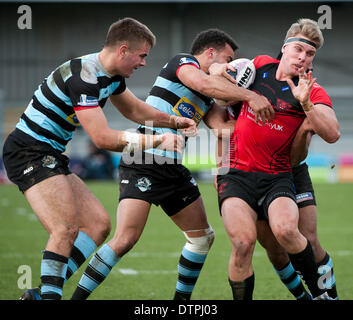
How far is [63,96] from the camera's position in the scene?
4547 mm

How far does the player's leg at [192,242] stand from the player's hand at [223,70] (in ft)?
3.82

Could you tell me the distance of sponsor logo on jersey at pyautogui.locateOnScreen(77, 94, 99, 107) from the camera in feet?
14.0

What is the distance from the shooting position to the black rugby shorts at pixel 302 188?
5.25 m

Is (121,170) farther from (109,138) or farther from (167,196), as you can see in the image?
(109,138)

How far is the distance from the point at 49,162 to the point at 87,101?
25.5 inches

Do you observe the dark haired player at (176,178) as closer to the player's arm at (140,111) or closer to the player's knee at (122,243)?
the player's knee at (122,243)

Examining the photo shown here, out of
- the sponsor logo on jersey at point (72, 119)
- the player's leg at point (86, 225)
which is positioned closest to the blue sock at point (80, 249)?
the player's leg at point (86, 225)

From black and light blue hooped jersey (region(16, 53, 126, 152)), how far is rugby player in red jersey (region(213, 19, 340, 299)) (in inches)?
47.3

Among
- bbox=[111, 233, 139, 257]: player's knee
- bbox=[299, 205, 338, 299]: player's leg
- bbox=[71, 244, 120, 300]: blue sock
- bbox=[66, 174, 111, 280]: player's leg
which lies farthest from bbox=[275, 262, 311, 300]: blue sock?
bbox=[66, 174, 111, 280]: player's leg

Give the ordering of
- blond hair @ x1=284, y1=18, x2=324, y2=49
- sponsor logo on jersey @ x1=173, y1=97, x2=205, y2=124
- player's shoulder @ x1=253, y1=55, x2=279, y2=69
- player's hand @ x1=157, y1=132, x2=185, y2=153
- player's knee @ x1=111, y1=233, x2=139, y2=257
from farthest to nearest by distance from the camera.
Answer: sponsor logo on jersey @ x1=173, y1=97, x2=205, y2=124, player's shoulder @ x1=253, y1=55, x2=279, y2=69, player's knee @ x1=111, y1=233, x2=139, y2=257, blond hair @ x1=284, y1=18, x2=324, y2=49, player's hand @ x1=157, y1=132, x2=185, y2=153

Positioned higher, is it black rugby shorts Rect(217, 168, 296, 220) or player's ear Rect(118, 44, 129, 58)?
player's ear Rect(118, 44, 129, 58)

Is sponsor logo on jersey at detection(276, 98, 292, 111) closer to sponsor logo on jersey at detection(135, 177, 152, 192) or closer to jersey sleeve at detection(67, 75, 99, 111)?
sponsor logo on jersey at detection(135, 177, 152, 192)
